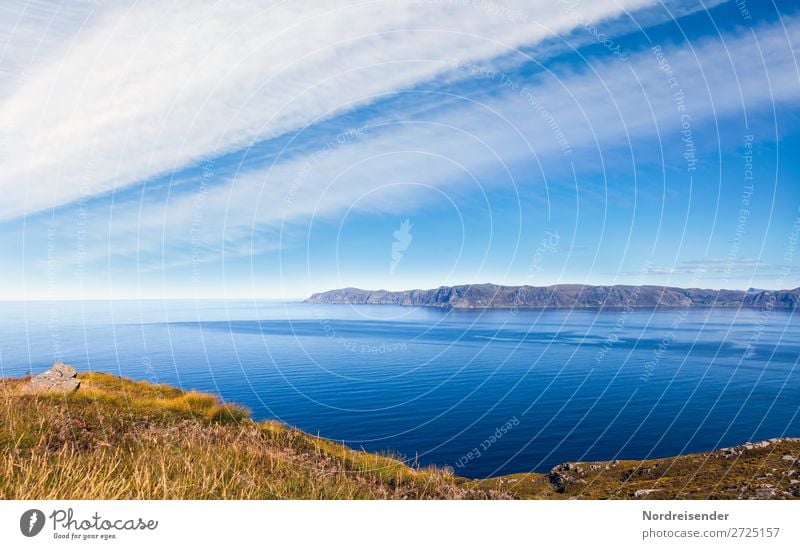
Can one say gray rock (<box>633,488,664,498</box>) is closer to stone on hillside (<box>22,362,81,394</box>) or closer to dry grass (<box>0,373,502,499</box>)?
dry grass (<box>0,373,502,499</box>)

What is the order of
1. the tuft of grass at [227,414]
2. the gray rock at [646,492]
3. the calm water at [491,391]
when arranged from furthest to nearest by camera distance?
the calm water at [491,391], the tuft of grass at [227,414], the gray rock at [646,492]

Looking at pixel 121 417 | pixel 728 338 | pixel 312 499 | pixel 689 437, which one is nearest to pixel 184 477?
pixel 312 499

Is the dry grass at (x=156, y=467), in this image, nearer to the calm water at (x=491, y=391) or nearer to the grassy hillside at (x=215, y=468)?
the grassy hillside at (x=215, y=468)

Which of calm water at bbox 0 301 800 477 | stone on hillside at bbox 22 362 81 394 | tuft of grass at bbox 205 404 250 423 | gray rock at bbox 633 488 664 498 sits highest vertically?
stone on hillside at bbox 22 362 81 394

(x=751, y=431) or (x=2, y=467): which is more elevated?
(x=2, y=467)

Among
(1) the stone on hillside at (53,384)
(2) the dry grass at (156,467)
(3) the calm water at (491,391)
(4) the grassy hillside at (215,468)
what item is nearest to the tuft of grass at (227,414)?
(4) the grassy hillside at (215,468)

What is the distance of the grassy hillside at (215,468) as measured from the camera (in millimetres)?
4883

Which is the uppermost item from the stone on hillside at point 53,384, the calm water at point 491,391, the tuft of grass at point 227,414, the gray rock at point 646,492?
the stone on hillside at point 53,384

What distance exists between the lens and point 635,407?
6412 cm

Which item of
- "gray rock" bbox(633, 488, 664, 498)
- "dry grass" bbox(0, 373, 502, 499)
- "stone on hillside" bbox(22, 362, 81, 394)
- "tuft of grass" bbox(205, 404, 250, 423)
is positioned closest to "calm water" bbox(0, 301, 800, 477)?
"stone on hillside" bbox(22, 362, 81, 394)

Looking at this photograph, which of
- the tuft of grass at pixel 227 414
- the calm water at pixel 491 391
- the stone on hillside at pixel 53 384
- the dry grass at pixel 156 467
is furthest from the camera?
the calm water at pixel 491 391

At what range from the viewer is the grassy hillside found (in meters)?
4.88

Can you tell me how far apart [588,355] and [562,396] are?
121 feet

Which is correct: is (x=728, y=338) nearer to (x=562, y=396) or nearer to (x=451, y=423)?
(x=562, y=396)
